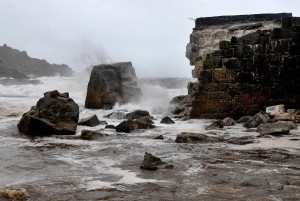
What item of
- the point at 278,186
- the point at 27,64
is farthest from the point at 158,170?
the point at 27,64

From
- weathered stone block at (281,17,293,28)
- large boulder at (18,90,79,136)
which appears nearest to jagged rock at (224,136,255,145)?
large boulder at (18,90,79,136)

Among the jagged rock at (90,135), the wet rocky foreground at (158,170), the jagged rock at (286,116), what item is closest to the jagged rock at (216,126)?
the wet rocky foreground at (158,170)

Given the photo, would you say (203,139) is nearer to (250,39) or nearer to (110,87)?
(250,39)

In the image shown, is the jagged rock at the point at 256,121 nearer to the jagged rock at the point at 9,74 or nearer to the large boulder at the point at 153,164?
the large boulder at the point at 153,164

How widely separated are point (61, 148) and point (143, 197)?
271 centimetres

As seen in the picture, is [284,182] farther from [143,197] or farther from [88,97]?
[88,97]

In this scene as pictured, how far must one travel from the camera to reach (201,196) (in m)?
3.19

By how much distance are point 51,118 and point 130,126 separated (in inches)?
59.5

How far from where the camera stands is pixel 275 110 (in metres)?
8.25

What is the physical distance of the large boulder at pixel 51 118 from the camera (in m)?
7.04

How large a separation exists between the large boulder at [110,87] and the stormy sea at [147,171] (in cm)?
558

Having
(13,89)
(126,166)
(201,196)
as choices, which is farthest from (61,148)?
(13,89)

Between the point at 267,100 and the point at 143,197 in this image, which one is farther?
the point at 267,100

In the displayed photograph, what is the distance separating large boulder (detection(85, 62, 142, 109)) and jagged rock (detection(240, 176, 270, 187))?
9320 mm
